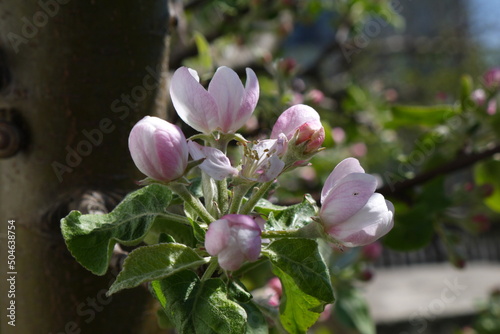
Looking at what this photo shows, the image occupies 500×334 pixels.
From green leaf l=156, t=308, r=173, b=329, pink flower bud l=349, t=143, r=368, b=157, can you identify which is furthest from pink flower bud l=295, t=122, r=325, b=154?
pink flower bud l=349, t=143, r=368, b=157

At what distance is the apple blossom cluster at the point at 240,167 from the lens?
1.35 ft

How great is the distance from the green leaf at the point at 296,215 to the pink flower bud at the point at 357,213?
0.05 meters

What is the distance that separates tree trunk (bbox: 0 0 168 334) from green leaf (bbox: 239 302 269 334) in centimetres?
23

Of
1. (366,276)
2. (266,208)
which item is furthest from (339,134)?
(266,208)

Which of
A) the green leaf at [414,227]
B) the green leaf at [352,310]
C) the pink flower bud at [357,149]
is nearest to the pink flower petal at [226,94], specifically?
the green leaf at [414,227]

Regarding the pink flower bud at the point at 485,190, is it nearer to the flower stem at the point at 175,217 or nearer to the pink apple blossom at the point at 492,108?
the pink apple blossom at the point at 492,108

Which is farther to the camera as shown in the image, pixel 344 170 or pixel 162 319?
pixel 162 319

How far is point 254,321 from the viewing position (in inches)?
17.9

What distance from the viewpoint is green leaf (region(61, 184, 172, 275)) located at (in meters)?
0.44

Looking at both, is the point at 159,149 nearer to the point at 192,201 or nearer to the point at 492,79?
the point at 192,201

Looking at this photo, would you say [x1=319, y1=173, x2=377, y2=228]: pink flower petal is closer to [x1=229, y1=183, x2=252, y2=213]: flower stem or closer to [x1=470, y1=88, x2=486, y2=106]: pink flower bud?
[x1=229, y1=183, x2=252, y2=213]: flower stem

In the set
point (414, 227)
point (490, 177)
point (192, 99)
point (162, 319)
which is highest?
point (192, 99)

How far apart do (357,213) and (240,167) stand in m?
0.10

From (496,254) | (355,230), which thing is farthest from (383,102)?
(496,254)
